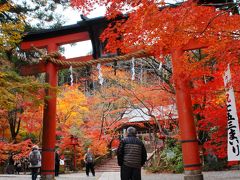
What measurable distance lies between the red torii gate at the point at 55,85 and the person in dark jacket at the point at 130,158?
338 centimetres

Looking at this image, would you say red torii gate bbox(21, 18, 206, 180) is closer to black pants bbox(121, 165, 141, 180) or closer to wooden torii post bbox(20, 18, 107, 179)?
wooden torii post bbox(20, 18, 107, 179)

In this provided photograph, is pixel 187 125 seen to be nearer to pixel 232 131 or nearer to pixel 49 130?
pixel 232 131

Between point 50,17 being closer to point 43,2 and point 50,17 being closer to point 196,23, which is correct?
point 43,2

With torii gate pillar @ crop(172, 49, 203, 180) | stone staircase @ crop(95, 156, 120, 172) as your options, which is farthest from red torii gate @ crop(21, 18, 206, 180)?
stone staircase @ crop(95, 156, 120, 172)

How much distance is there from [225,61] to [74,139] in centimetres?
1756

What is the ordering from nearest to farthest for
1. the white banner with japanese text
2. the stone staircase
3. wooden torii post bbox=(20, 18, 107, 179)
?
the white banner with japanese text
wooden torii post bbox=(20, 18, 107, 179)
the stone staircase

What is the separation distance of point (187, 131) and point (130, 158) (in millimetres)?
3653

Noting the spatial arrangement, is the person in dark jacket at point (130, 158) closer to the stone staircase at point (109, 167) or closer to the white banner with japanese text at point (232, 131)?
the white banner with japanese text at point (232, 131)

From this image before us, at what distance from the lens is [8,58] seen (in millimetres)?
11484

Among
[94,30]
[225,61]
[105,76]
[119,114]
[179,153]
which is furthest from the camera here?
[119,114]

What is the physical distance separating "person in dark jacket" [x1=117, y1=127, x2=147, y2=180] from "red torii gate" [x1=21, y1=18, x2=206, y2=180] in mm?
3378

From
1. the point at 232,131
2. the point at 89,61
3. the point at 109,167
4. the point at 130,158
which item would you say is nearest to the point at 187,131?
the point at 232,131

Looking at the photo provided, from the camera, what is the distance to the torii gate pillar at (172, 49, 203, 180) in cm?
944

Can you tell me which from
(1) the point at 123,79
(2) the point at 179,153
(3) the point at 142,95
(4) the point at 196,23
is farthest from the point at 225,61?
(1) the point at 123,79
